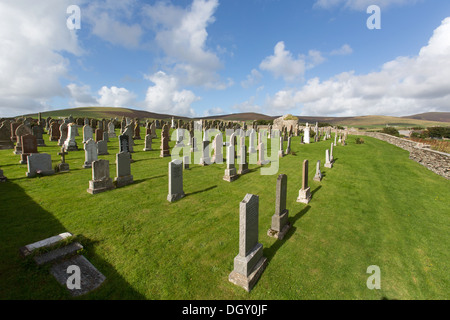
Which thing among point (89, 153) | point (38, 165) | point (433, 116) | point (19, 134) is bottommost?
point (38, 165)

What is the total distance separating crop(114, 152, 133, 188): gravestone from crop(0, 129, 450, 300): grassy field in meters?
0.51

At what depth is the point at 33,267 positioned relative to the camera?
439cm

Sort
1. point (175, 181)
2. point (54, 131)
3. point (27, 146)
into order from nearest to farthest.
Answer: point (175, 181), point (27, 146), point (54, 131)

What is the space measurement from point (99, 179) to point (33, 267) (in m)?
4.77

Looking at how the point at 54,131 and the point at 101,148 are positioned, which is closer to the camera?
the point at 101,148

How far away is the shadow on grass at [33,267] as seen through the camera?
3889 millimetres

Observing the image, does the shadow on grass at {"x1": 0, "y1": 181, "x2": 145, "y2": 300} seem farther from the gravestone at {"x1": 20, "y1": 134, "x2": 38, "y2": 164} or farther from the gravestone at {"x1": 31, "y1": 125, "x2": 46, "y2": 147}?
the gravestone at {"x1": 31, "y1": 125, "x2": 46, "y2": 147}

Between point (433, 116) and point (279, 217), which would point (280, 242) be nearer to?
point (279, 217)

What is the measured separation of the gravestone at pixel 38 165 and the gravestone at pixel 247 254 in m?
11.1

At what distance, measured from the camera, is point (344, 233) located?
6.81 metres

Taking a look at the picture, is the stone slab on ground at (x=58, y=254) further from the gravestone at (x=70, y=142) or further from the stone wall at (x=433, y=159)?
the stone wall at (x=433, y=159)

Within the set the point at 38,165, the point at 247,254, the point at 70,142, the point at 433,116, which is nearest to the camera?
the point at 247,254

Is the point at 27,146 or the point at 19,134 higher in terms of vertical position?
the point at 19,134

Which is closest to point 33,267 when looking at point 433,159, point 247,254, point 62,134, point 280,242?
point 247,254
